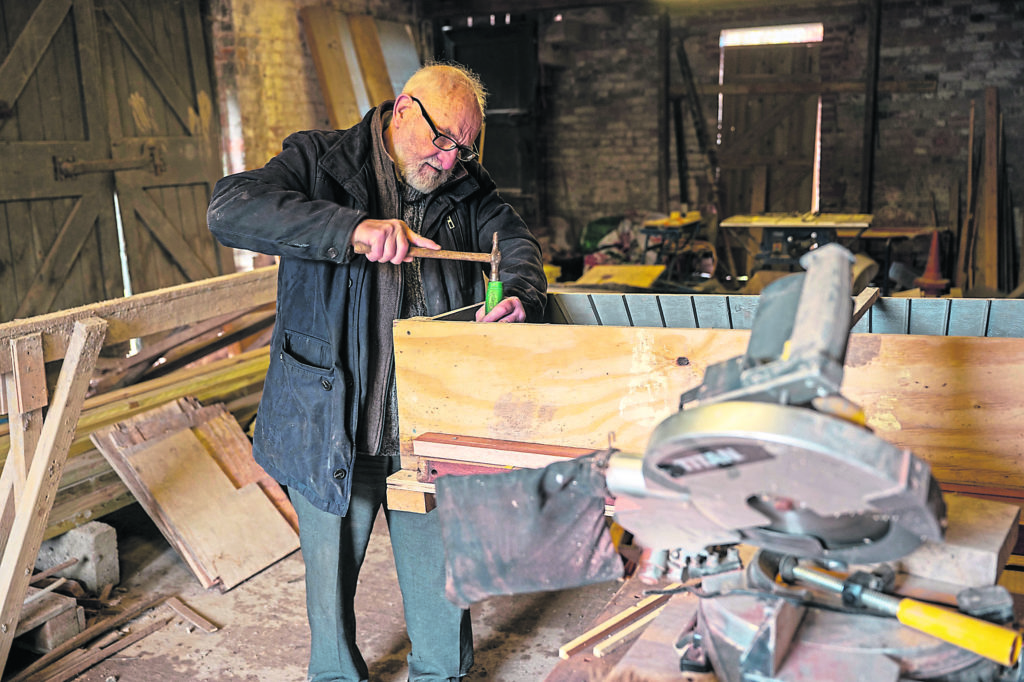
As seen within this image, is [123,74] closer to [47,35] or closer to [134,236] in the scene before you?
[47,35]

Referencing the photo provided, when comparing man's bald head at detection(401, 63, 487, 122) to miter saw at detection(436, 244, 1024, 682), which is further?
man's bald head at detection(401, 63, 487, 122)

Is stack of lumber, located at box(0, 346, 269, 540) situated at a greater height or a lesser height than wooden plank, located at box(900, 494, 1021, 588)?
lesser

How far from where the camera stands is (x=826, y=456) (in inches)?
32.0

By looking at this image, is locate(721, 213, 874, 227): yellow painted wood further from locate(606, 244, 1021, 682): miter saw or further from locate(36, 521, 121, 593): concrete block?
locate(606, 244, 1021, 682): miter saw

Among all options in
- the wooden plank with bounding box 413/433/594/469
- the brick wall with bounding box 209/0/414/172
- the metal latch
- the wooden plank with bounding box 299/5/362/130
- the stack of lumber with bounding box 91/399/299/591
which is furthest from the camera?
the wooden plank with bounding box 299/5/362/130

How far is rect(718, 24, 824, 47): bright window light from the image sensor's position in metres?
8.37

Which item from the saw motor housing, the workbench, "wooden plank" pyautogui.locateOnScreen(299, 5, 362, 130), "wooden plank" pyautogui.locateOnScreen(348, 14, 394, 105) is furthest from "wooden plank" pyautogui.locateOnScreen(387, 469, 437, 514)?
"wooden plank" pyautogui.locateOnScreen(348, 14, 394, 105)

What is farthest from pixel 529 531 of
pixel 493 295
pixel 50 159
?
pixel 50 159

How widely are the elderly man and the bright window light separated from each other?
6.92 m

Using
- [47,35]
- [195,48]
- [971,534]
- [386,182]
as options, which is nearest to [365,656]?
[386,182]

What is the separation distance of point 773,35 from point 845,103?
0.96 meters

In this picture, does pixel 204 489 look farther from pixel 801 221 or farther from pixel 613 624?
pixel 801 221

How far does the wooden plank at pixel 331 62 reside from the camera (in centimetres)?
658

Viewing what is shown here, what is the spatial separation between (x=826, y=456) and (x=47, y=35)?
16.9 feet
